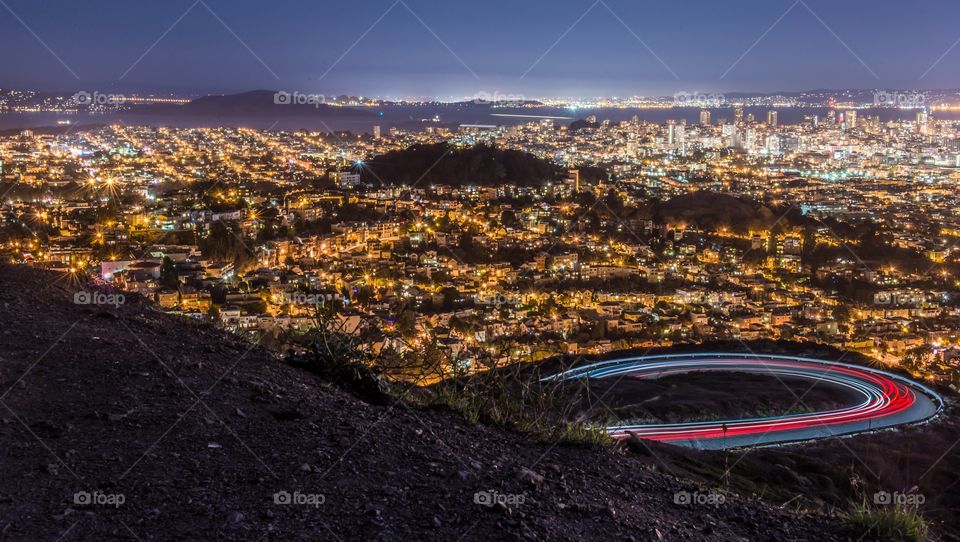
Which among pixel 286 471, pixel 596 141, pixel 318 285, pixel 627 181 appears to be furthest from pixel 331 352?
pixel 596 141

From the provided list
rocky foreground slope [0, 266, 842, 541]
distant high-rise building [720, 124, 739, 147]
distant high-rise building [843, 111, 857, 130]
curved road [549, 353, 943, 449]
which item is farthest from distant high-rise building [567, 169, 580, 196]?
distant high-rise building [843, 111, 857, 130]

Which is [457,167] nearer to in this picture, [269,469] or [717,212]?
[717,212]

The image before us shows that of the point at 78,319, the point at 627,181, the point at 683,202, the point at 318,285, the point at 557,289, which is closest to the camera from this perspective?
the point at 78,319

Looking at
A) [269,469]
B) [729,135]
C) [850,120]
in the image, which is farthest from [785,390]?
[850,120]

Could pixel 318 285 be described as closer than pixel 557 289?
Yes

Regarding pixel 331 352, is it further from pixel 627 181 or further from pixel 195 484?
pixel 627 181

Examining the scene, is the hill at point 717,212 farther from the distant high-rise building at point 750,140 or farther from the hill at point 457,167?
the distant high-rise building at point 750,140

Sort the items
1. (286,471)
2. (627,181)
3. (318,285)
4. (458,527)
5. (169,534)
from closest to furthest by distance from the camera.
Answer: (169,534) → (458,527) → (286,471) → (318,285) → (627,181)

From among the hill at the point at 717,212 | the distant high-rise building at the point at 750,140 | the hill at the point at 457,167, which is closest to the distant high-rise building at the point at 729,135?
the distant high-rise building at the point at 750,140
